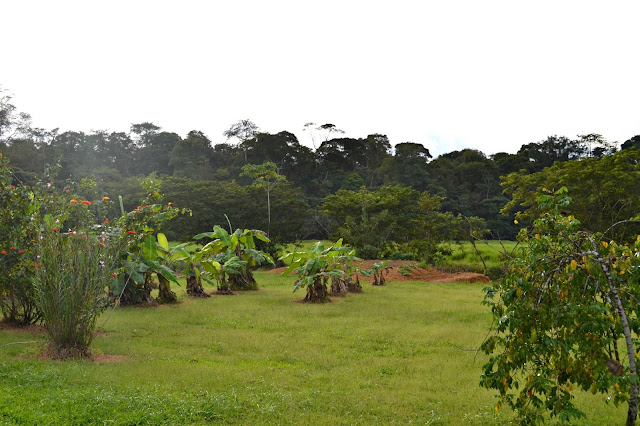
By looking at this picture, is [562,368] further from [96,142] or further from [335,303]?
[96,142]

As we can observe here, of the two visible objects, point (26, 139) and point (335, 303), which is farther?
point (26, 139)

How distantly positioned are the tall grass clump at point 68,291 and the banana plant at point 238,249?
649 centimetres

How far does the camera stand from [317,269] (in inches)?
513

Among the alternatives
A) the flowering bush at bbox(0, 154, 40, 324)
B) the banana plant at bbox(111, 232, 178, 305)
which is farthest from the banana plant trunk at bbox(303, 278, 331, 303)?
the flowering bush at bbox(0, 154, 40, 324)

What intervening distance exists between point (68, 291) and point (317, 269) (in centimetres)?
744

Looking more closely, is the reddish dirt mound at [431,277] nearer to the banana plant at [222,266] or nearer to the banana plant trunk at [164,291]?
the banana plant at [222,266]

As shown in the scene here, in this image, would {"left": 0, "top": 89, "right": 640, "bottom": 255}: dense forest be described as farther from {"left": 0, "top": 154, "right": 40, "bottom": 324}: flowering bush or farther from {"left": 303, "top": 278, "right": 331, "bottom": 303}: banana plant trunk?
{"left": 0, "top": 154, "right": 40, "bottom": 324}: flowering bush

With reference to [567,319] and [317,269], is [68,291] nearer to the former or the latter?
[567,319]

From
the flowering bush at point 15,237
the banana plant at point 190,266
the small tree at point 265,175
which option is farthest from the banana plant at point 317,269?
the small tree at point 265,175

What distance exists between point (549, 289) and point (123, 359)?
5298 millimetres

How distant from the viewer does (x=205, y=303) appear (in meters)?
12.0

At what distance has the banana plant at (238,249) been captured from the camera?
44.7ft

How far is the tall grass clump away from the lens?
6305mm

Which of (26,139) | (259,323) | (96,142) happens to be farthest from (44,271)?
(96,142)
